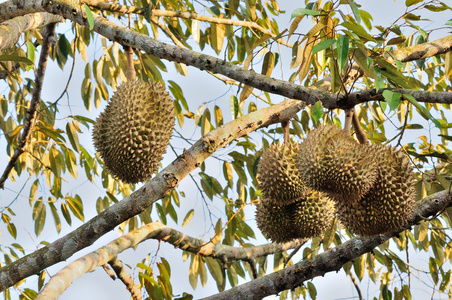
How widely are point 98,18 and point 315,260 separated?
1.42 m

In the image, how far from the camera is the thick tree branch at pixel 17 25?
6.79ft

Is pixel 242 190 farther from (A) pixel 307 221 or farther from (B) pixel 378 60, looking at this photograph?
(B) pixel 378 60

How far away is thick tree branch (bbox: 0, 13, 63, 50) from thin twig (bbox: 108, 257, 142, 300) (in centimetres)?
113

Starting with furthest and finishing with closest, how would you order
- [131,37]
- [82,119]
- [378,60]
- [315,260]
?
[82,119] < [315,260] < [131,37] < [378,60]

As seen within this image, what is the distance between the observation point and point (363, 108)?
12.1 feet

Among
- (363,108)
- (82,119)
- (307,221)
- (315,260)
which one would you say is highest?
(82,119)

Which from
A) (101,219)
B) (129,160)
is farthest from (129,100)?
(101,219)

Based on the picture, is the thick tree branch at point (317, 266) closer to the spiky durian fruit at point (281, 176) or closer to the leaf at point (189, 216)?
the spiky durian fruit at point (281, 176)

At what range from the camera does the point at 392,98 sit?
1.34 meters

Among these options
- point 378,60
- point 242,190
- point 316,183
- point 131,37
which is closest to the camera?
point 378,60

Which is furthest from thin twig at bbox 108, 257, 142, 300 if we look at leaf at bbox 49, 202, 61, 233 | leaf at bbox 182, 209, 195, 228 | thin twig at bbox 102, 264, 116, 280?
leaf at bbox 49, 202, 61, 233

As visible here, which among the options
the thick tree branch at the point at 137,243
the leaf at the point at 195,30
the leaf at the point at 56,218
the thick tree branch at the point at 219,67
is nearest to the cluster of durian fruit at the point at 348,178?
the thick tree branch at the point at 219,67

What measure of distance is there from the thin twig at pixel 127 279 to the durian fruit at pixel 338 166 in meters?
1.20

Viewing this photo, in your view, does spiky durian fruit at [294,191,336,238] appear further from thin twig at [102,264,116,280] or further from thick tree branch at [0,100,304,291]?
thin twig at [102,264,116,280]
